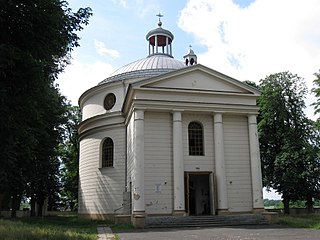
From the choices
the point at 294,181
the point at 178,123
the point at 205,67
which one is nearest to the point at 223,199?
the point at 178,123

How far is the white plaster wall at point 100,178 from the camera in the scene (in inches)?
1014

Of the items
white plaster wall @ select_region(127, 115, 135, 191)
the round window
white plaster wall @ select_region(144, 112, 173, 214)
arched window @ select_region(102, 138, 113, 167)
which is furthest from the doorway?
the round window

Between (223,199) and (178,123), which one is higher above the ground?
(178,123)

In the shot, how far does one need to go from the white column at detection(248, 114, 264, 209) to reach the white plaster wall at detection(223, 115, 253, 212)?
0.33 meters

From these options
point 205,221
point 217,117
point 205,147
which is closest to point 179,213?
point 205,221

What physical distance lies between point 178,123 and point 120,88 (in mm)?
8110

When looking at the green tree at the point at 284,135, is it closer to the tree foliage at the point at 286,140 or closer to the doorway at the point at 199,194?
the tree foliage at the point at 286,140

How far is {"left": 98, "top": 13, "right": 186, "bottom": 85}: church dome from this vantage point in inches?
1192

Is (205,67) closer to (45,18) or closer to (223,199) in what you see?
(223,199)

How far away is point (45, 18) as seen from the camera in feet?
37.1

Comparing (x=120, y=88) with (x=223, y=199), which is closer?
(x=223, y=199)

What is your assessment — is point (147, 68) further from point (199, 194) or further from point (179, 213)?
point (179, 213)

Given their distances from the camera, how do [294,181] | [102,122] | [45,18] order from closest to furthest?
[45,18] → [102,122] → [294,181]

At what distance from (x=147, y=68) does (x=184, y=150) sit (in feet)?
35.0
